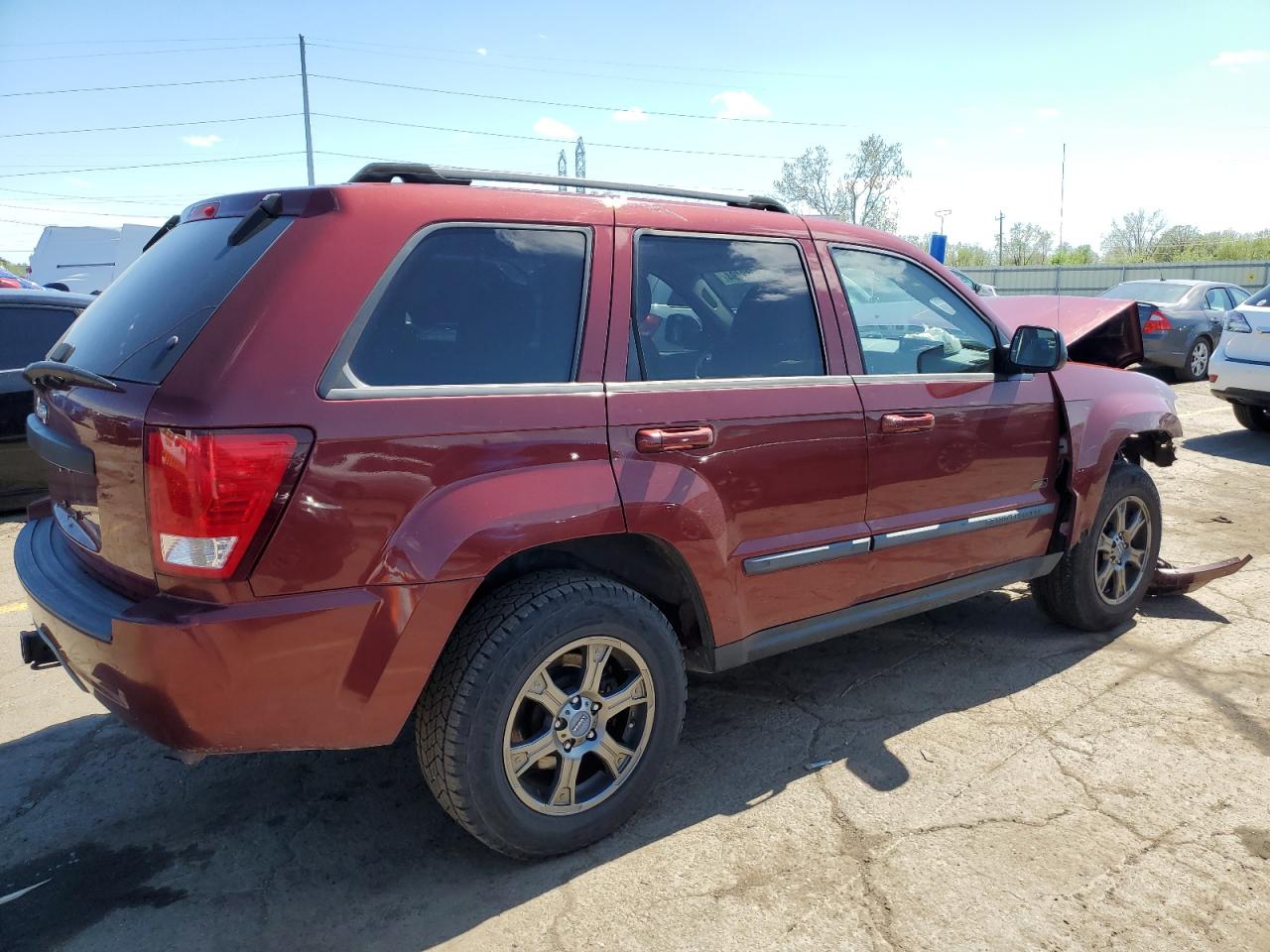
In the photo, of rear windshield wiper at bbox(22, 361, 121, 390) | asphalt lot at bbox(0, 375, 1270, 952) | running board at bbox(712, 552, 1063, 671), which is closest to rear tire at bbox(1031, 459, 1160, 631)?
running board at bbox(712, 552, 1063, 671)

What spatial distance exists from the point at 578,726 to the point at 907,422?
5.36 ft

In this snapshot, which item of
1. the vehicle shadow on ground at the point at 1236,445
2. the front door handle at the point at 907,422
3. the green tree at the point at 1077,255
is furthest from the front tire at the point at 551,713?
the green tree at the point at 1077,255

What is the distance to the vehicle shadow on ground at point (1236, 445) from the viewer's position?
29.3ft

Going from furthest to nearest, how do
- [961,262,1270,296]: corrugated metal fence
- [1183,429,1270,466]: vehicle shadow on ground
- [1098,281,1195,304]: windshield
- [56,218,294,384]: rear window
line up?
1. [961,262,1270,296]: corrugated metal fence
2. [1098,281,1195,304]: windshield
3. [1183,429,1270,466]: vehicle shadow on ground
4. [56,218,294,384]: rear window

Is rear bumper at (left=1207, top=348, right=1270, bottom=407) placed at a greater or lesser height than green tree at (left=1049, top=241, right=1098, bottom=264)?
lesser

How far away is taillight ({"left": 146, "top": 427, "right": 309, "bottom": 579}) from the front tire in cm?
66

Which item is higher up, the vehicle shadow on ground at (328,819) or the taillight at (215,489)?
the taillight at (215,489)

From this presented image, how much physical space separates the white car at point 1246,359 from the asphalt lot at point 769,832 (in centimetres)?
646

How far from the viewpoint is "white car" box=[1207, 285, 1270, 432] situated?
922cm

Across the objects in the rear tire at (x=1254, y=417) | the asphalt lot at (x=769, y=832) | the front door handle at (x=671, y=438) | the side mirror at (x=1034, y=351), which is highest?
the side mirror at (x=1034, y=351)

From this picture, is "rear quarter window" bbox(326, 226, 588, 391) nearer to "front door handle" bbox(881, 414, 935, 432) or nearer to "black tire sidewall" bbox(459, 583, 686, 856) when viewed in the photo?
"black tire sidewall" bbox(459, 583, 686, 856)

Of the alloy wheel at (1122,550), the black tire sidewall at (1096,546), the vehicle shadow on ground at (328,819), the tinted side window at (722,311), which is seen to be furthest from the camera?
the alloy wheel at (1122,550)

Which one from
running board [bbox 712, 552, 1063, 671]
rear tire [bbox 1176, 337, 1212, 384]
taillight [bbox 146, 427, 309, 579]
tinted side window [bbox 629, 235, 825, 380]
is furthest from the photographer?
rear tire [bbox 1176, 337, 1212, 384]

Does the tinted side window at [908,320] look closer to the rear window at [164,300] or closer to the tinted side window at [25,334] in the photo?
the rear window at [164,300]
